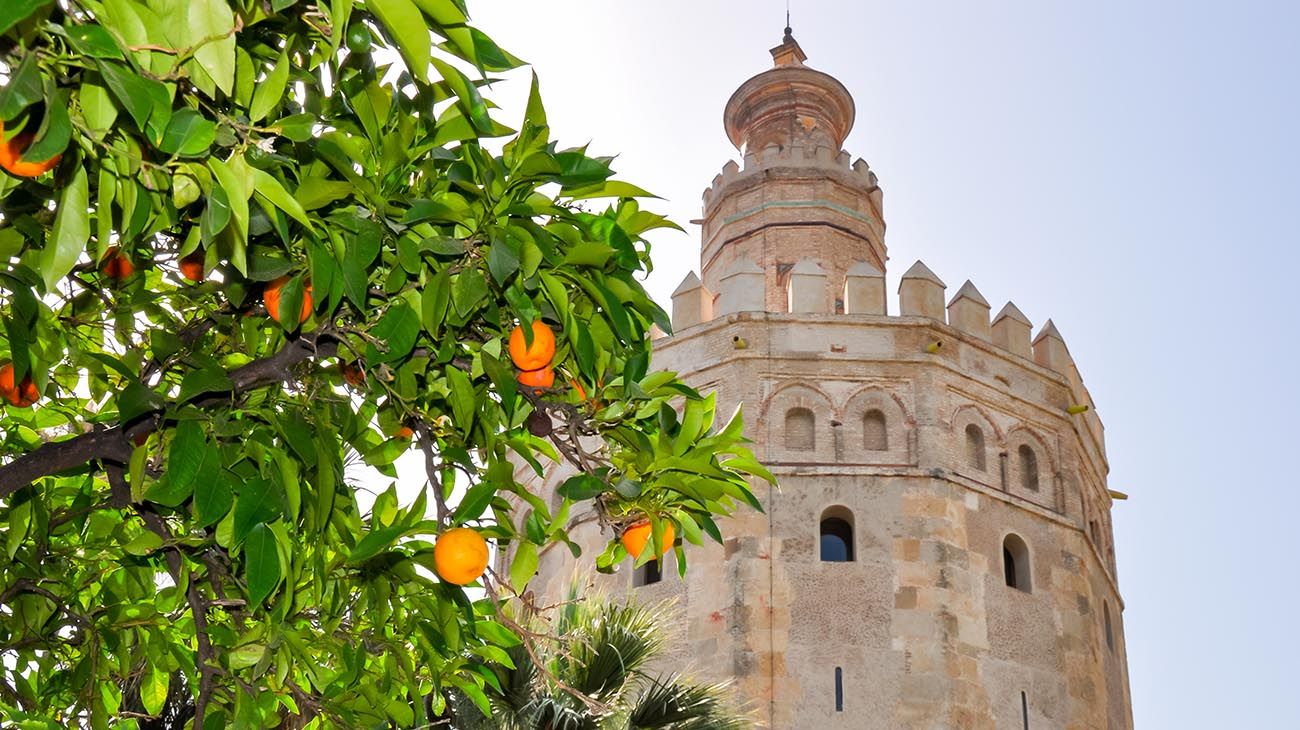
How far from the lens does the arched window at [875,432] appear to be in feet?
41.6

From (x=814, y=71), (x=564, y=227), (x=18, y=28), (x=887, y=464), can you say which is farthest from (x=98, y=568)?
(x=814, y=71)

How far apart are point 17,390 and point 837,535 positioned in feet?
34.3

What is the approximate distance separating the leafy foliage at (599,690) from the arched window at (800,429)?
166 inches

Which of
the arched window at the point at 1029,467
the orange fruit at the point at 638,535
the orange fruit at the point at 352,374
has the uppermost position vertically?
the arched window at the point at 1029,467

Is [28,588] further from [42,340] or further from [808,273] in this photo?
[808,273]

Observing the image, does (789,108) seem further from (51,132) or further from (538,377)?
(51,132)

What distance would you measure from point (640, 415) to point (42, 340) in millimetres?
A: 1237

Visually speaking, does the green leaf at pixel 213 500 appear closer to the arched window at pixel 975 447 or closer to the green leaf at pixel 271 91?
the green leaf at pixel 271 91

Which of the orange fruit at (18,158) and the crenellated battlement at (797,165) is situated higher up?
the crenellated battlement at (797,165)

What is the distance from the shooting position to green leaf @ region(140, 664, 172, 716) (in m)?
3.37

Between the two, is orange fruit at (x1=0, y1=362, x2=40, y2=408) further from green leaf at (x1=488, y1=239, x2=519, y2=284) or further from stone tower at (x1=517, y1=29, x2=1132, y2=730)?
stone tower at (x1=517, y1=29, x2=1132, y2=730)

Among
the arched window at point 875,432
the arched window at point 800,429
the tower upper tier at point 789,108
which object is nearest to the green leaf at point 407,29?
the arched window at point 800,429

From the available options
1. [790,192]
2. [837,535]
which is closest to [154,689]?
[837,535]

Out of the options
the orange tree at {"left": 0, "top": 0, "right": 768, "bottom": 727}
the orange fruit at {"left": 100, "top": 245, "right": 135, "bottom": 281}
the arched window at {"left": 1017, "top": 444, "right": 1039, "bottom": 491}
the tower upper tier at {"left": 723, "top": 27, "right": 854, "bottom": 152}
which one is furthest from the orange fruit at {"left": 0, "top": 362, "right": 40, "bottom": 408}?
the tower upper tier at {"left": 723, "top": 27, "right": 854, "bottom": 152}
